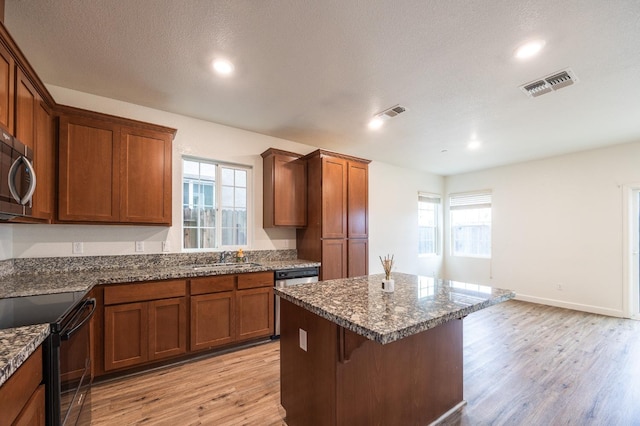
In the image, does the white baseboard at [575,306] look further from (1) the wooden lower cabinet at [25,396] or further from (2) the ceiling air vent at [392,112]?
(1) the wooden lower cabinet at [25,396]

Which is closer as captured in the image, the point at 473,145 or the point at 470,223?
the point at 473,145

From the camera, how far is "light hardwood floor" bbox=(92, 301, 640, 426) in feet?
6.72

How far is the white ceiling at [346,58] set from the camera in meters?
1.79

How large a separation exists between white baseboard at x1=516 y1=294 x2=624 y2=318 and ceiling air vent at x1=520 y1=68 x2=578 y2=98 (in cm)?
395

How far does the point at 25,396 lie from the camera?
3.71ft

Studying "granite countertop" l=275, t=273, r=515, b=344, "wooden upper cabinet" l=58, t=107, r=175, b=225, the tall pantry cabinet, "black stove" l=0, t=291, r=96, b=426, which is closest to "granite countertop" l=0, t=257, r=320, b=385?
"black stove" l=0, t=291, r=96, b=426

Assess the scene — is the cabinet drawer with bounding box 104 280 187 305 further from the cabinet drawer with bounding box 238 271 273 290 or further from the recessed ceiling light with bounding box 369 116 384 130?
the recessed ceiling light with bounding box 369 116 384 130

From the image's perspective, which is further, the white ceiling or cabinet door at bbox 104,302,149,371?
cabinet door at bbox 104,302,149,371

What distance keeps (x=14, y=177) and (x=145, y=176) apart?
3.93ft

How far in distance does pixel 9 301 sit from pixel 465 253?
7.13 metres

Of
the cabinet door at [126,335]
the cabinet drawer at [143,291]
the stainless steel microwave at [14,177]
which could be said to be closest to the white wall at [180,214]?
the cabinet drawer at [143,291]

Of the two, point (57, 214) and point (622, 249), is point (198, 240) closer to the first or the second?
point (57, 214)

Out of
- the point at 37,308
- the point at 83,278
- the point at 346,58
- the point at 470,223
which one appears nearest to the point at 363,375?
the point at 37,308

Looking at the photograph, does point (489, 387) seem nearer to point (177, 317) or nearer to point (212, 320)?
point (212, 320)
